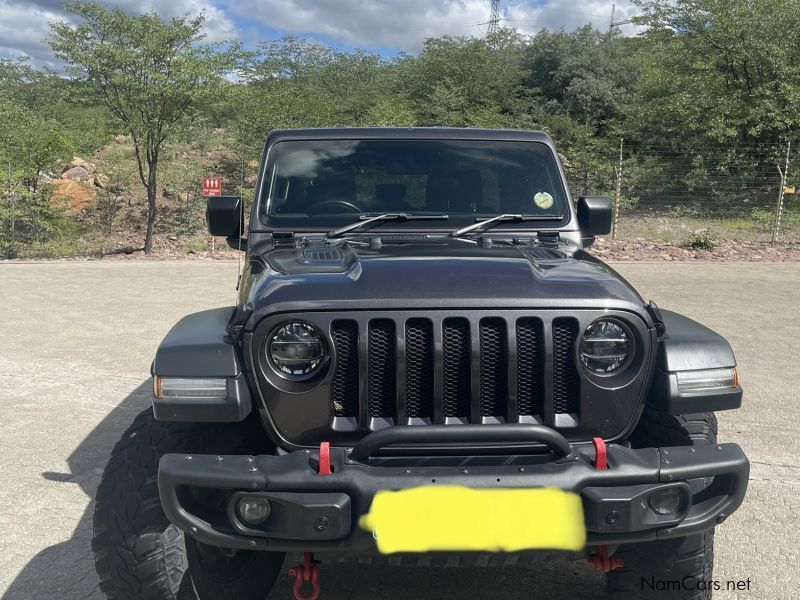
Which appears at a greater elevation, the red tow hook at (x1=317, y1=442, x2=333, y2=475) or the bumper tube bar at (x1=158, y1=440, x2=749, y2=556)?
the red tow hook at (x1=317, y1=442, x2=333, y2=475)

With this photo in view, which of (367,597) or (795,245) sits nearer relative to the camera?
(367,597)

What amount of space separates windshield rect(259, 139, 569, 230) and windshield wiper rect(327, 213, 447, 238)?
0.08ft

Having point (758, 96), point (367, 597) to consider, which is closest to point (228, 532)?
point (367, 597)

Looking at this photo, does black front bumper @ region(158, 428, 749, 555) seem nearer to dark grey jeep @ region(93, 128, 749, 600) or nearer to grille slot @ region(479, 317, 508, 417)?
dark grey jeep @ region(93, 128, 749, 600)

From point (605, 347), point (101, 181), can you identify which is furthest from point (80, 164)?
point (605, 347)

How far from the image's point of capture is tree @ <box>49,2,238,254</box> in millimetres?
15422

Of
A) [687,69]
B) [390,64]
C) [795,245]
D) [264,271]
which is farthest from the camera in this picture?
[390,64]

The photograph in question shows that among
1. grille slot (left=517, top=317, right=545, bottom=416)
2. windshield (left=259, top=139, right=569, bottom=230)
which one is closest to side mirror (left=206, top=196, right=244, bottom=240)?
windshield (left=259, top=139, right=569, bottom=230)

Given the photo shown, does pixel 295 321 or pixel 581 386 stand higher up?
pixel 295 321

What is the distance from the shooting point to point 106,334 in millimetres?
8023

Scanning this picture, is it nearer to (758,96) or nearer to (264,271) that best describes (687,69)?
(758,96)

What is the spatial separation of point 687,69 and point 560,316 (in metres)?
21.2

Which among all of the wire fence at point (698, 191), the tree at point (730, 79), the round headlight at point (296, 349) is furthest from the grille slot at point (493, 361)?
the tree at point (730, 79)

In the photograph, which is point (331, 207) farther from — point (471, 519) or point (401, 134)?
point (471, 519)
